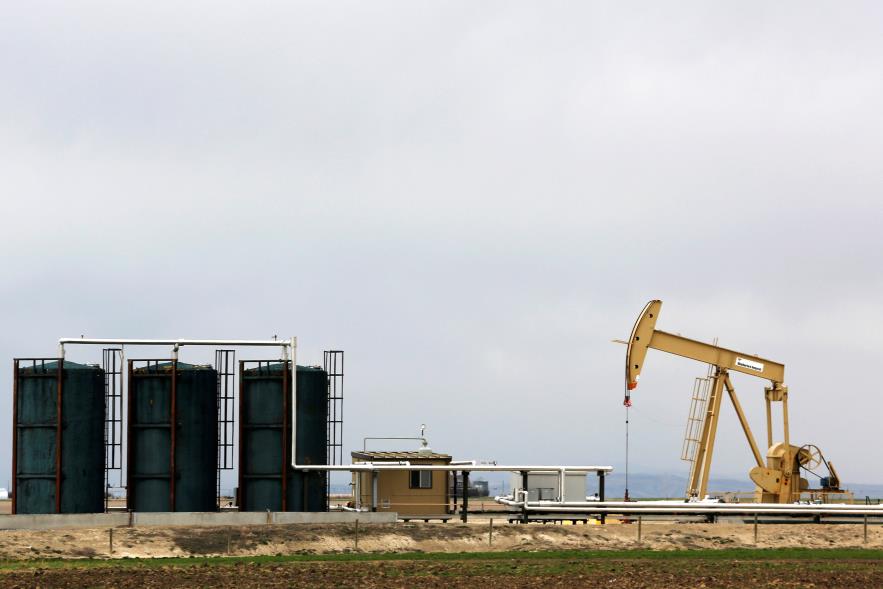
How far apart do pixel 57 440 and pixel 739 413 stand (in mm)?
28101

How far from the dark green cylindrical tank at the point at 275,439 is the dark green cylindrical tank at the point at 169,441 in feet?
4.50

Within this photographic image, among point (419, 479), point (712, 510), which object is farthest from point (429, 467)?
point (712, 510)

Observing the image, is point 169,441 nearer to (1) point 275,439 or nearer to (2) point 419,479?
(1) point 275,439

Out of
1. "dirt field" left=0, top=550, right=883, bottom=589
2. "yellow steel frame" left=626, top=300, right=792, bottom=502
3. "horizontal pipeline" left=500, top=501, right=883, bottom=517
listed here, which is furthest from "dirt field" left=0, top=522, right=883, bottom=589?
"yellow steel frame" left=626, top=300, right=792, bottom=502

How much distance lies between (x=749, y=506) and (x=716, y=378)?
8.89 m

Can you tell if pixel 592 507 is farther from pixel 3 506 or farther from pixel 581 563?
pixel 3 506

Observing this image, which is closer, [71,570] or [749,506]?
[71,570]

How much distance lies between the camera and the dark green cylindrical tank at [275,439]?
47875mm

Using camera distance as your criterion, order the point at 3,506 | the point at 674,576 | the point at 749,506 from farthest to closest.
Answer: the point at 3,506, the point at 749,506, the point at 674,576

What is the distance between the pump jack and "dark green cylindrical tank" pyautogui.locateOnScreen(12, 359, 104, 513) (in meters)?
21.5

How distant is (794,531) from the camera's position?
48.2m

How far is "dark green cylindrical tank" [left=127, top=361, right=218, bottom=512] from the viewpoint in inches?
1852

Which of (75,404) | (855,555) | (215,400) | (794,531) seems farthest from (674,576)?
(75,404)

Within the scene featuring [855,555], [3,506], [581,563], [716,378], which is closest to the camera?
[581,563]
